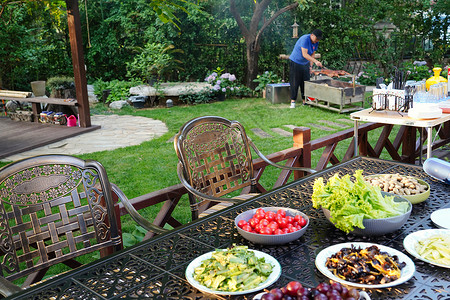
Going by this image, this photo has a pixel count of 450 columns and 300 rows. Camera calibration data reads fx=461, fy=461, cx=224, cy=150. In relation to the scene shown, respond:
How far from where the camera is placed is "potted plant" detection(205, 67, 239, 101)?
33.9ft

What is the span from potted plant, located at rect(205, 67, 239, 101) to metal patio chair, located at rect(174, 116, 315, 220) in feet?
24.2

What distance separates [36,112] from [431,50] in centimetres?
1039

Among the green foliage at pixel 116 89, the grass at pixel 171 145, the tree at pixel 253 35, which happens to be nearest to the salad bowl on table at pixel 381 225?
the grass at pixel 171 145

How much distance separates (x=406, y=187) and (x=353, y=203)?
507mm

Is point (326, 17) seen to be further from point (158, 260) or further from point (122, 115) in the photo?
point (158, 260)

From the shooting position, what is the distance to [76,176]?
2.08 meters

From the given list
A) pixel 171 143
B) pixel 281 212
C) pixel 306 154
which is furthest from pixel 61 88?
pixel 281 212

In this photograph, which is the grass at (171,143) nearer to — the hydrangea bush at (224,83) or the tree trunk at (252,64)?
the hydrangea bush at (224,83)

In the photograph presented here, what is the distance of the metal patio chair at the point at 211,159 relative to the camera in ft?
8.72

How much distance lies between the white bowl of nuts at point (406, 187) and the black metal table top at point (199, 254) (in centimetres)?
5

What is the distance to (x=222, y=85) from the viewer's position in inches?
416

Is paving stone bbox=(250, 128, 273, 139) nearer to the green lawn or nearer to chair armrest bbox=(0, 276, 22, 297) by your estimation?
the green lawn

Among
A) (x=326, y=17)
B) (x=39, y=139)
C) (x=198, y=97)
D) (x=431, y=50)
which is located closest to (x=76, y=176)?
(x=39, y=139)

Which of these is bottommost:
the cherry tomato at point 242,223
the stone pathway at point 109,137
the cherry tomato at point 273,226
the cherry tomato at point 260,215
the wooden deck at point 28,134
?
the stone pathway at point 109,137
